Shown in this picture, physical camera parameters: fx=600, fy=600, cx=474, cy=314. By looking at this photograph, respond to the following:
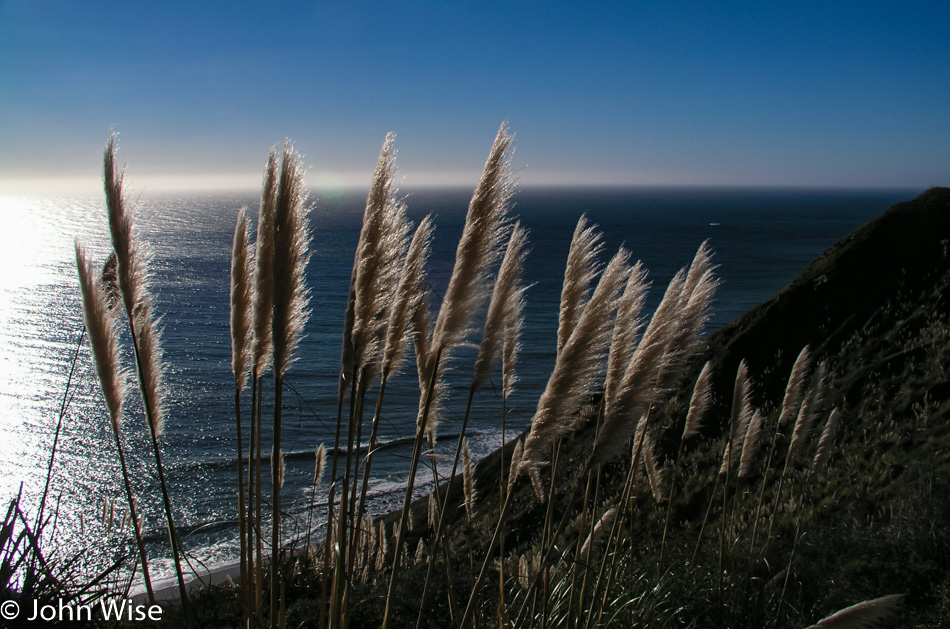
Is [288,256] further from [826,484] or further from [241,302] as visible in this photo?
[826,484]

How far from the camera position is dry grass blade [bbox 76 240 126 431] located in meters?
1.75

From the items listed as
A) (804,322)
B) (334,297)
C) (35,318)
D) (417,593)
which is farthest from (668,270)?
(417,593)

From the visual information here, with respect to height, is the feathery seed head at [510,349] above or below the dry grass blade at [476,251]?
below

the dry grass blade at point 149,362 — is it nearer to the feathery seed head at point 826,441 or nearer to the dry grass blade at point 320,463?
the dry grass blade at point 320,463

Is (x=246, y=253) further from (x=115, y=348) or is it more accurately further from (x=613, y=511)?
(x=613, y=511)

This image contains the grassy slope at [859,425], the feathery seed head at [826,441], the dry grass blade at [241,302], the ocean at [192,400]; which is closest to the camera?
the dry grass blade at [241,302]

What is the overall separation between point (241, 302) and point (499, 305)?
2.75 ft

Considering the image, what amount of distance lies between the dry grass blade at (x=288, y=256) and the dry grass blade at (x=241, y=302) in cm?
20

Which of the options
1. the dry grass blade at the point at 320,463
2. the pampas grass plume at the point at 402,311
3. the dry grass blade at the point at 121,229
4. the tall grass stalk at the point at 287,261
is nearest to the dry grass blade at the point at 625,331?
the pampas grass plume at the point at 402,311

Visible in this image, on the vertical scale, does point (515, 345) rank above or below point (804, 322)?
above

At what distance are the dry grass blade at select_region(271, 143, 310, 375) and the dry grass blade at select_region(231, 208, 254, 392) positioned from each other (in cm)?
20

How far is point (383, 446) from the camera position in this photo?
1966mm

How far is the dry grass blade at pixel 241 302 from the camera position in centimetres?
186

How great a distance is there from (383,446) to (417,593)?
369cm
